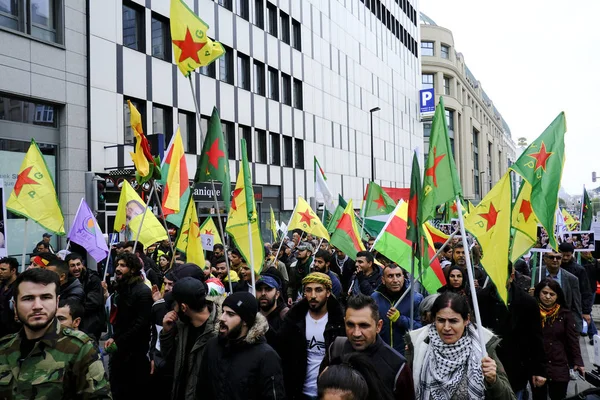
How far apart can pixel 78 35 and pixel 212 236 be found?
29.5 ft

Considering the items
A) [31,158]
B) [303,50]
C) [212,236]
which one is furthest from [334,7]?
[31,158]

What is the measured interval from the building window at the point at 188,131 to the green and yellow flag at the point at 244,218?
49.4 feet

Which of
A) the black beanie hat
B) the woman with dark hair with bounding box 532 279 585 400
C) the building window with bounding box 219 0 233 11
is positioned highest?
the building window with bounding box 219 0 233 11

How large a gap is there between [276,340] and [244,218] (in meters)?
2.39

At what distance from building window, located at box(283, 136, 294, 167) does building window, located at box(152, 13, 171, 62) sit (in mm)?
9225

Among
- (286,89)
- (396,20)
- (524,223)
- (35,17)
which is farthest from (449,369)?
(396,20)

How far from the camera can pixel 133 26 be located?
1856cm

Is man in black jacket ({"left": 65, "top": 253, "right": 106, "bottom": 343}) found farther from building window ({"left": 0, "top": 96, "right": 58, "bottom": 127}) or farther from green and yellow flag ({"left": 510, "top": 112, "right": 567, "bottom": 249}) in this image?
building window ({"left": 0, "top": 96, "right": 58, "bottom": 127})

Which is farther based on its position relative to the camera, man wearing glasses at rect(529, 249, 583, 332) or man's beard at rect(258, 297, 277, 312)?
man wearing glasses at rect(529, 249, 583, 332)

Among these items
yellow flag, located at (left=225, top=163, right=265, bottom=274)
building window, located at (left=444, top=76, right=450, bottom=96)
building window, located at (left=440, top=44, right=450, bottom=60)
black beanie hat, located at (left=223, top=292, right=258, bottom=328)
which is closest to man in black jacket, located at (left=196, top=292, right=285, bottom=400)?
black beanie hat, located at (left=223, top=292, right=258, bottom=328)

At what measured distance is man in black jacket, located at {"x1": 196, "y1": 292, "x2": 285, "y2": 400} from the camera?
3.36m

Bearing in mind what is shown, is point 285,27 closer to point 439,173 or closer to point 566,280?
point 566,280

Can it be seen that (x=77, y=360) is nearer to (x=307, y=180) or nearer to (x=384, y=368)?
(x=384, y=368)

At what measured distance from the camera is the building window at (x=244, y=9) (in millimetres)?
24656
